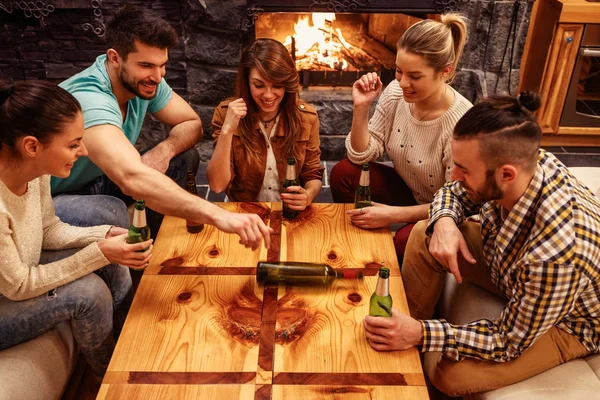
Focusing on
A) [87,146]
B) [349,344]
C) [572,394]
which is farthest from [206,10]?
[572,394]

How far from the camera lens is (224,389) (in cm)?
140

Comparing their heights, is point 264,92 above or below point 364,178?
above

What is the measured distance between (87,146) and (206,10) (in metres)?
1.42

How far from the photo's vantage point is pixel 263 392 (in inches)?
54.7

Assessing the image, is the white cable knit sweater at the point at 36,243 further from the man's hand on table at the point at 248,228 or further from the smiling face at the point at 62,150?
the man's hand on table at the point at 248,228

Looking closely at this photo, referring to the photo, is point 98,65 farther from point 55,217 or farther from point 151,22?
point 55,217

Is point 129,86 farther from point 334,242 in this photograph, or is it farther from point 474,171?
point 474,171

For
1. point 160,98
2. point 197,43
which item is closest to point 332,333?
point 160,98

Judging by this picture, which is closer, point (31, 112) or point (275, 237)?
point (31, 112)

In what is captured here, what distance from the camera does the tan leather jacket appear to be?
2328mm

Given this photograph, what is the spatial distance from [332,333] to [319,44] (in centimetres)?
244

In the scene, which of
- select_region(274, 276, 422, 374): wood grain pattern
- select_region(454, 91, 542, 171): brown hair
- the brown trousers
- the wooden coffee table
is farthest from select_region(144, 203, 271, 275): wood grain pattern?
select_region(454, 91, 542, 171): brown hair

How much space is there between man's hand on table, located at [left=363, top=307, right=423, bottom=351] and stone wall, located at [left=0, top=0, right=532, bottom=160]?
210 cm

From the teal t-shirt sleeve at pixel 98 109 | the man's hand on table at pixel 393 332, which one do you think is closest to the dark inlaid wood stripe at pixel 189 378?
Answer: the man's hand on table at pixel 393 332
